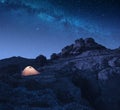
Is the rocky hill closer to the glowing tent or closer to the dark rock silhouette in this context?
the glowing tent

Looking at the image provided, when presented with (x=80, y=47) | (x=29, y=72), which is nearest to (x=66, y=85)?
(x=29, y=72)

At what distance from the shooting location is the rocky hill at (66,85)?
31.0 meters

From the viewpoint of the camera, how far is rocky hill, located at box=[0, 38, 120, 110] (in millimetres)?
31047

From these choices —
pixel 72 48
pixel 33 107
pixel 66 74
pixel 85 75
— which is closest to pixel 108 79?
pixel 85 75

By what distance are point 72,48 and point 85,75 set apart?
23415 millimetres

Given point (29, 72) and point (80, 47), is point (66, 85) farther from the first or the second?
point (80, 47)

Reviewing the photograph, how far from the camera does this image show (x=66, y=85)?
128 feet

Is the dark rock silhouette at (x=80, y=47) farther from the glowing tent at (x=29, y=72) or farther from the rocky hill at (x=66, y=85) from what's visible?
the glowing tent at (x=29, y=72)

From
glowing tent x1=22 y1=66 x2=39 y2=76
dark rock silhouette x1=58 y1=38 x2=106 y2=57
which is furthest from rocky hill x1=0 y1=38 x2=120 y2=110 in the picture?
dark rock silhouette x1=58 y1=38 x2=106 y2=57

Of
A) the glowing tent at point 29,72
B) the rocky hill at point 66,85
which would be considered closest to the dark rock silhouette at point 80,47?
the rocky hill at point 66,85

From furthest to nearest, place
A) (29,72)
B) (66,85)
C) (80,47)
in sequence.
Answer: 1. (80,47)
2. (29,72)
3. (66,85)

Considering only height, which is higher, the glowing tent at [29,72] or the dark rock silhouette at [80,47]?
the dark rock silhouette at [80,47]

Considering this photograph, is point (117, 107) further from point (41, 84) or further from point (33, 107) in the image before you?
point (33, 107)

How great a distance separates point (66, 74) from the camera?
46312mm
